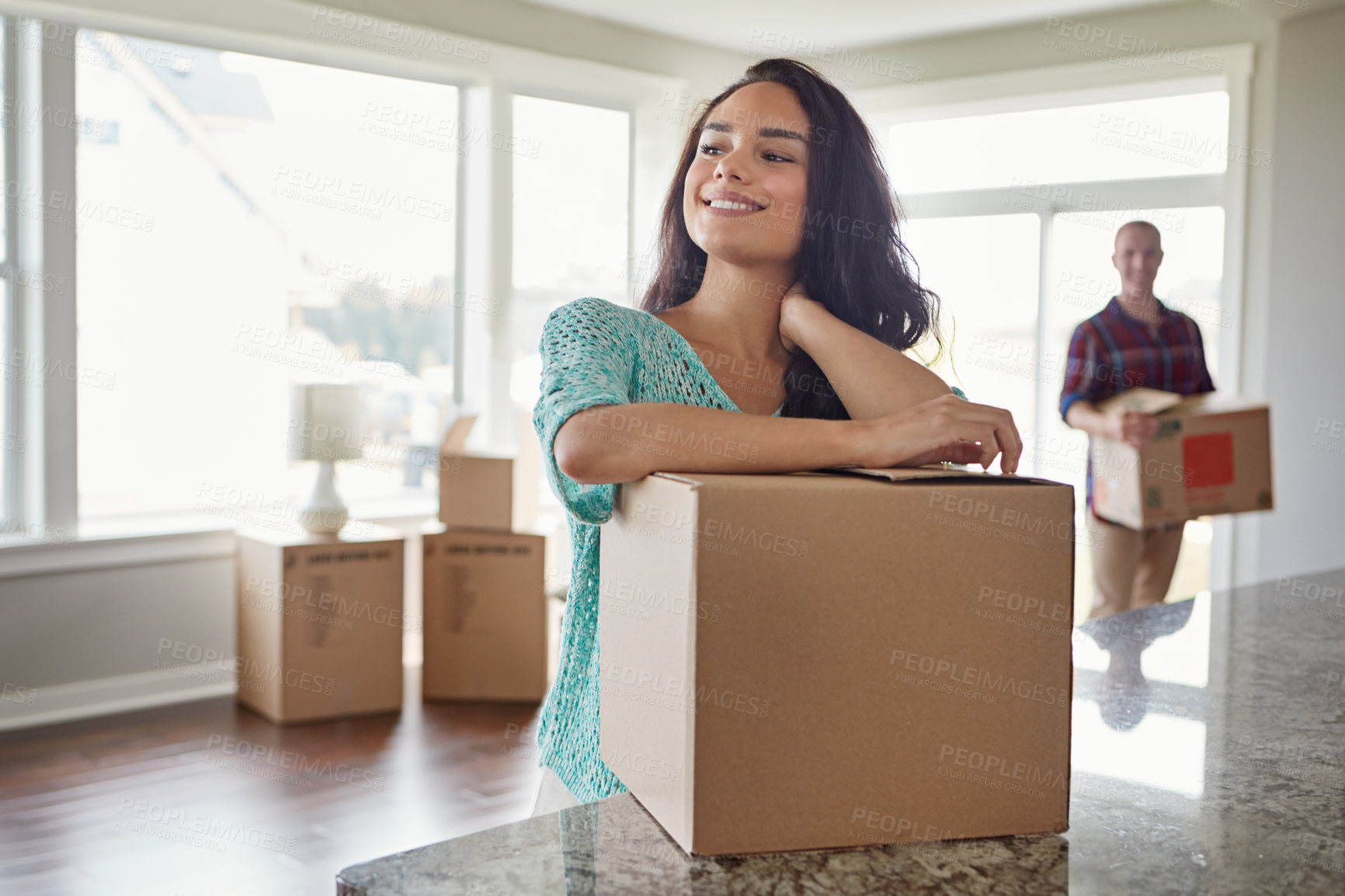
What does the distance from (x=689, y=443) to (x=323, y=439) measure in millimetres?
3120

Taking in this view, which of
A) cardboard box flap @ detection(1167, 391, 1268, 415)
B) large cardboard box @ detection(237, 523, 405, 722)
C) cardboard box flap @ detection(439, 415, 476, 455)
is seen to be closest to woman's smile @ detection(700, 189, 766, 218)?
cardboard box flap @ detection(1167, 391, 1268, 415)

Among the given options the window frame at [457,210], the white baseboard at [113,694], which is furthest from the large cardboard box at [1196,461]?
the white baseboard at [113,694]

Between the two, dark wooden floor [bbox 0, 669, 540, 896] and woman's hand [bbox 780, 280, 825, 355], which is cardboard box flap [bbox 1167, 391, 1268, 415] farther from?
woman's hand [bbox 780, 280, 825, 355]

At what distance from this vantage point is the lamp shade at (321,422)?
142 inches

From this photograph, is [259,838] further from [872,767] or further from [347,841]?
[872,767]

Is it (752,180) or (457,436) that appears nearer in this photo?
(752,180)

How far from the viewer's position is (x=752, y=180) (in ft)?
3.58

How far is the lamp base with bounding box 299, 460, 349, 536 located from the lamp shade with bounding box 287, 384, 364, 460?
5cm

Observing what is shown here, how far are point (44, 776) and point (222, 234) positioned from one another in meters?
1.96

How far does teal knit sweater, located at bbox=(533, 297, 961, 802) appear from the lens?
0.87 m

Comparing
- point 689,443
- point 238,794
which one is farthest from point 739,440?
point 238,794

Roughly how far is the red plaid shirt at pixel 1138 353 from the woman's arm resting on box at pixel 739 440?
9.16ft

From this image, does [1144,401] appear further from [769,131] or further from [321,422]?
[321,422]

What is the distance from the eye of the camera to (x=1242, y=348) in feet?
14.3
